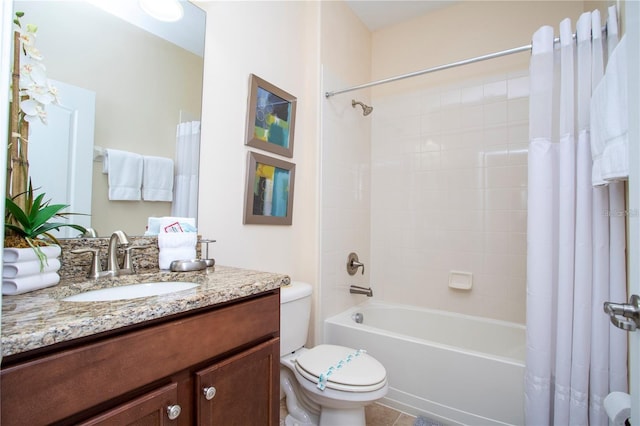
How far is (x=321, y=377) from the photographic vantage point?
1336mm

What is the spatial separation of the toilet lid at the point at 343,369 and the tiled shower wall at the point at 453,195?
1093 mm

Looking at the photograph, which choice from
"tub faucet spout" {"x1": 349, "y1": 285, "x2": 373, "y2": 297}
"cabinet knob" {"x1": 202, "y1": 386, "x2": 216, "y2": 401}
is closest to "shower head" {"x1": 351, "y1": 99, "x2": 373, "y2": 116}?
"tub faucet spout" {"x1": 349, "y1": 285, "x2": 373, "y2": 297}

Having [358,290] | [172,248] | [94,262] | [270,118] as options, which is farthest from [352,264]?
[94,262]

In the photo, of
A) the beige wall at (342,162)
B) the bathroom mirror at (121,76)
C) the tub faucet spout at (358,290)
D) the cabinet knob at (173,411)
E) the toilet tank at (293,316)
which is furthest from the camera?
the tub faucet spout at (358,290)

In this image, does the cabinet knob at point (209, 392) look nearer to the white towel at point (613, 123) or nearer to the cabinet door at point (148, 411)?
the cabinet door at point (148, 411)

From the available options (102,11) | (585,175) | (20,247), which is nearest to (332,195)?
(585,175)

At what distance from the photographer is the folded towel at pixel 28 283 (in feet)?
2.39

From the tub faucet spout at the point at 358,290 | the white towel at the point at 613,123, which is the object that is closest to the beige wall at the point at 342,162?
the tub faucet spout at the point at 358,290

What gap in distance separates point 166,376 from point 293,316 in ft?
3.14

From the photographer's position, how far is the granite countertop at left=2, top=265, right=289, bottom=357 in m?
0.52

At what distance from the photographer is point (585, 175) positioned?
1.30 metres

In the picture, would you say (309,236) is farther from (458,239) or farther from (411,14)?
(411,14)

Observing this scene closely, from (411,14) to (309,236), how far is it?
1988mm

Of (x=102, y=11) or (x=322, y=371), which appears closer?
(x=102, y=11)
